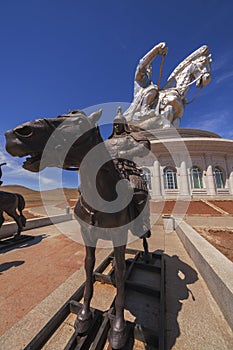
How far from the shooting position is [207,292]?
294cm

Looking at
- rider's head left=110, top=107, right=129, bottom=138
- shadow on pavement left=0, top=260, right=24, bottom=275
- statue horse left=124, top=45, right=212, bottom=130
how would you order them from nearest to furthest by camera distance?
1. rider's head left=110, top=107, right=129, bottom=138
2. shadow on pavement left=0, top=260, right=24, bottom=275
3. statue horse left=124, top=45, right=212, bottom=130

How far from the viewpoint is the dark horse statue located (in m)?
1.11

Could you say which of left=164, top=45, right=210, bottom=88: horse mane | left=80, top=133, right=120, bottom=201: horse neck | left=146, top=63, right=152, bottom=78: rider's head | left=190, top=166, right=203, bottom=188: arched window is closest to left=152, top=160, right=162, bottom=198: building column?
left=190, top=166, right=203, bottom=188: arched window

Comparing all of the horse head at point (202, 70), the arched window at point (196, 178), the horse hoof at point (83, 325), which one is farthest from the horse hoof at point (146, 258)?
the horse head at point (202, 70)

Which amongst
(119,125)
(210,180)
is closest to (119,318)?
(119,125)

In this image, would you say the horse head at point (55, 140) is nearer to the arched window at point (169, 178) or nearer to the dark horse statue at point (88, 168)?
the dark horse statue at point (88, 168)

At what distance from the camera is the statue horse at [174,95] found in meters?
29.1

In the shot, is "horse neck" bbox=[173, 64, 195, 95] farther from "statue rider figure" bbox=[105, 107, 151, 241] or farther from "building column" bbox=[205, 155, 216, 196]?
"statue rider figure" bbox=[105, 107, 151, 241]

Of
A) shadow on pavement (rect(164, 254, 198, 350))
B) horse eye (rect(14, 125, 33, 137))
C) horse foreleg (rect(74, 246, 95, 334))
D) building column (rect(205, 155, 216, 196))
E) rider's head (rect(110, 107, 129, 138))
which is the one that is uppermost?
building column (rect(205, 155, 216, 196))

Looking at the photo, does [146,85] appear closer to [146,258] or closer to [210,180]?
[210,180]

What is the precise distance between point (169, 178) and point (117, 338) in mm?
22485

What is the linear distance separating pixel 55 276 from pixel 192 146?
23505 millimetres

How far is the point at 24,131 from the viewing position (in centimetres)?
108

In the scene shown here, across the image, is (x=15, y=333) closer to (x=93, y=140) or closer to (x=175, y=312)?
(x=175, y=312)
